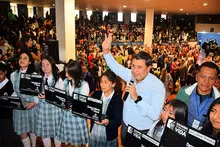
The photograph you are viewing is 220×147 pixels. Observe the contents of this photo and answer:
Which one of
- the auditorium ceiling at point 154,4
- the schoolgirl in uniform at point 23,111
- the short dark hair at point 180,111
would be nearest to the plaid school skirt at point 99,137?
the short dark hair at point 180,111

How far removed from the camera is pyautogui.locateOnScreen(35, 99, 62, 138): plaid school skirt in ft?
8.56

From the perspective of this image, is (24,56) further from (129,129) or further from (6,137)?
(129,129)

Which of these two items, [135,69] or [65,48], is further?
[65,48]

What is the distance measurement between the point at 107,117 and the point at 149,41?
10.9m

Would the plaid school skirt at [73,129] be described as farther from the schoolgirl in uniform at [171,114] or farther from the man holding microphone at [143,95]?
the schoolgirl in uniform at [171,114]

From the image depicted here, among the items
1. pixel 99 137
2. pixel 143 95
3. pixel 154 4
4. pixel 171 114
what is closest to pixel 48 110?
pixel 99 137

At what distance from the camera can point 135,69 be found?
1.79m

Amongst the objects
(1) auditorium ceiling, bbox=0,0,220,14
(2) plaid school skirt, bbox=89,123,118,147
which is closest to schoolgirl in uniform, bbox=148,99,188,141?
(2) plaid school skirt, bbox=89,123,118,147

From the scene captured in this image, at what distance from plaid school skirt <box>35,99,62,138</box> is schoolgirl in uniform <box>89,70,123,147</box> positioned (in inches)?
22.3

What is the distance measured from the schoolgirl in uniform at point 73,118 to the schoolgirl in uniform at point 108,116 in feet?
0.85

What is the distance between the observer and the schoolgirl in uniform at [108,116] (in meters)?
2.15

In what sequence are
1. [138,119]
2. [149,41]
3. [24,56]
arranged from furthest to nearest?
[149,41] → [24,56] → [138,119]

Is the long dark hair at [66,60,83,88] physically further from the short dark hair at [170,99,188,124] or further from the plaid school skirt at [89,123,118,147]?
the short dark hair at [170,99,188,124]

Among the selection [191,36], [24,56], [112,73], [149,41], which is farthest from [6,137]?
[191,36]
